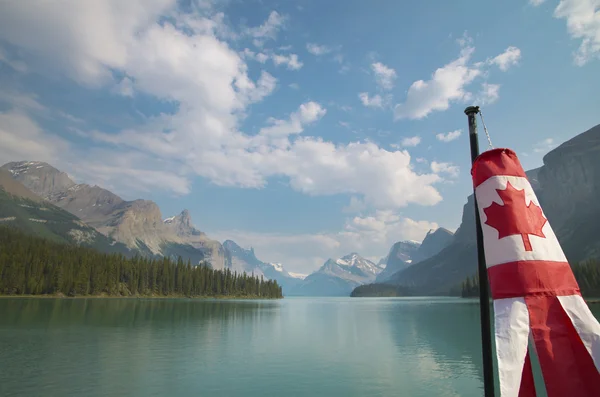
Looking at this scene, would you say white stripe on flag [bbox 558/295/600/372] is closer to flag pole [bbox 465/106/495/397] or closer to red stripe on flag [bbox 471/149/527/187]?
flag pole [bbox 465/106/495/397]

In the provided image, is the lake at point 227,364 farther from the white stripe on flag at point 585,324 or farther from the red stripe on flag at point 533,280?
the white stripe on flag at point 585,324

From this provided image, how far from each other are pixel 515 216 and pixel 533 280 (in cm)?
137

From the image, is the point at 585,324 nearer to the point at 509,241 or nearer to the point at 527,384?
the point at 527,384

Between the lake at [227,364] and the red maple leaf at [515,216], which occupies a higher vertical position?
the red maple leaf at [515,216]

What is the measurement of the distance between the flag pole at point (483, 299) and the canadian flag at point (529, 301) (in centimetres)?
41

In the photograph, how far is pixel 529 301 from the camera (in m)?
7.09

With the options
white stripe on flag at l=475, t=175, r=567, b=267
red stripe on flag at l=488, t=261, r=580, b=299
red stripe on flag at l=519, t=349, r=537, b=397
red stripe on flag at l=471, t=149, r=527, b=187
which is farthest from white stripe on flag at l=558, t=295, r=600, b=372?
red stripe on flag at l=471, t=149, r=527, b=187

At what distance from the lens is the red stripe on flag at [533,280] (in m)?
7.14

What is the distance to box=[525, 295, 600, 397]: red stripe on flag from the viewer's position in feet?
21.2

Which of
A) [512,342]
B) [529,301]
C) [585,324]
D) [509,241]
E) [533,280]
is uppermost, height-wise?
[509,241]

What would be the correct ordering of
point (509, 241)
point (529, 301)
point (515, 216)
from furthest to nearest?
point (515, 216) < point (509, 241) < point (529, 301)

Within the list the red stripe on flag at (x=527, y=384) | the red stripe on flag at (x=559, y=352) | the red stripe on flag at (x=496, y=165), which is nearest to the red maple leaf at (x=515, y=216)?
the red stripe on flag at (x=496, y=165)

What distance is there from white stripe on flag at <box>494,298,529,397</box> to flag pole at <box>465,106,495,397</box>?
23.0 inches

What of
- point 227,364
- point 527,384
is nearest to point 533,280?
point 527,384
